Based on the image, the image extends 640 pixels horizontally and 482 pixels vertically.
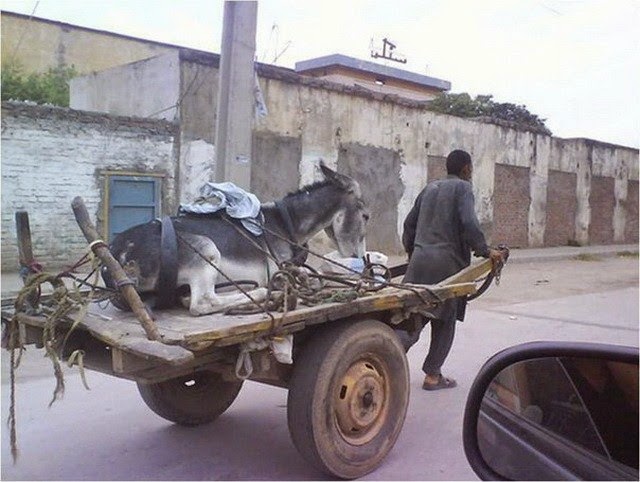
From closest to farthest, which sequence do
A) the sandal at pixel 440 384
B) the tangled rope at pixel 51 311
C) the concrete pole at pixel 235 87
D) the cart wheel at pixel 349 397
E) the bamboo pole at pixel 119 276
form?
the bamboo pole at pixel 119 276
the tangled rope at pixel 51 311
the cart wheel at pixel 349 397
the sandal at pixel 440 384
the concrete pole at pixel 235 87

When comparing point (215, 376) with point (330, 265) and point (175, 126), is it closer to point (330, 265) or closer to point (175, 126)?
point (330, 265)

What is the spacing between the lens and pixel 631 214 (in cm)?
2645

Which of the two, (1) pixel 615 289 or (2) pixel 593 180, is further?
(2) pixel 593 180

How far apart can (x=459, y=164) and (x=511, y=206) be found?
16.0 meters

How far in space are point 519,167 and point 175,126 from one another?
478 inches

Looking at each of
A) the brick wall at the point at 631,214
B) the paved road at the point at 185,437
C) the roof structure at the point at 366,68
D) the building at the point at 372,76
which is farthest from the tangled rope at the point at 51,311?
the brick wall at the point at 631,214

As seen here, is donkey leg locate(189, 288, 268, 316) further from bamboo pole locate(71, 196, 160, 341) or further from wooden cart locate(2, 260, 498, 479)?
bamboo pole locate(71, 196, 160, 341)

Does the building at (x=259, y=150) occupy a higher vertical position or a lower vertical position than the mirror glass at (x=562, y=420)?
higher

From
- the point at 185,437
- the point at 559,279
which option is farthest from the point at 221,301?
the point at 559,279

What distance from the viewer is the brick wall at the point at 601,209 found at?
24.2m

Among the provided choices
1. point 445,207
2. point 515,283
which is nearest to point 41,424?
point 445,207

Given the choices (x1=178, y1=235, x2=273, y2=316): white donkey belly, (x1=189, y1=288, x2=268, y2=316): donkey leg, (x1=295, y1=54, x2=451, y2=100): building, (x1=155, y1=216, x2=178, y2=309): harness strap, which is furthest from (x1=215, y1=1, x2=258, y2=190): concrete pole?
(x1=295, y1=54, x2=451, y2=100): building

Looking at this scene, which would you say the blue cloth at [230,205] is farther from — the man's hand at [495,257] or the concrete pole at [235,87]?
the concrete pole at [235,87]

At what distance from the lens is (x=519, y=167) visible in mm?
20656
